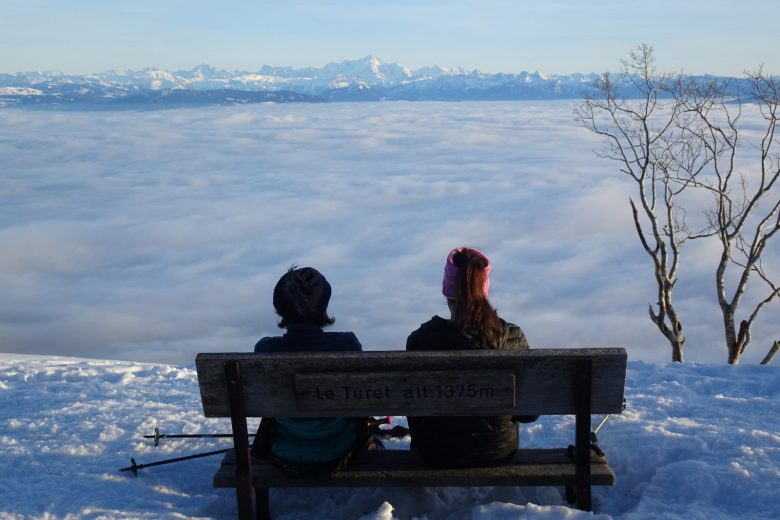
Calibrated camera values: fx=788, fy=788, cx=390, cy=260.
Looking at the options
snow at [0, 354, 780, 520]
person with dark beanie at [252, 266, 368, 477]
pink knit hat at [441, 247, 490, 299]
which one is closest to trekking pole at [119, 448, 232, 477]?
snow at [0, 354, 780, 520]

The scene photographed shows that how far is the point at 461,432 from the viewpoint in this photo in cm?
340

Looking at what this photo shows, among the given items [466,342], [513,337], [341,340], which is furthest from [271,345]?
[513,337]

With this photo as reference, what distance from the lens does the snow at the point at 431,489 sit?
3.64 m

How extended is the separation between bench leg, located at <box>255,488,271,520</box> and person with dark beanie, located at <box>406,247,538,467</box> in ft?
2.40

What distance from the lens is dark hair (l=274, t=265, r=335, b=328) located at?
3.37 meters

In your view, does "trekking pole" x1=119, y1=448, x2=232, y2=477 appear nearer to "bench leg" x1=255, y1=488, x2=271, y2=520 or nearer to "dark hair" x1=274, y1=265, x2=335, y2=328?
"bench leg" x1=255, y1=488, x2=271, y2=520

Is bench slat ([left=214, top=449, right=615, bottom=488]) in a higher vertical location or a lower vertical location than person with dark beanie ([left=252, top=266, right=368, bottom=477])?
lower

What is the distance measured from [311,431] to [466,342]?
31.3 inches

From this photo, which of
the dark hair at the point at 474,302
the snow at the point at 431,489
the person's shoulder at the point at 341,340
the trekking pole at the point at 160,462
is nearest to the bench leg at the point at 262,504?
the snow at the point at 431,489

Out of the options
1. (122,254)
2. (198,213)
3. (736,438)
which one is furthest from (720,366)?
(198,213)

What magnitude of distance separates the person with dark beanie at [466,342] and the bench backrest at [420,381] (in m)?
0.18

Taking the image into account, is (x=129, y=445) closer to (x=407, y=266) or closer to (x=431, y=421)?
(x=431, y=421)

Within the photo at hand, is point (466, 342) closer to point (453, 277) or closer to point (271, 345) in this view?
point (453, 277)

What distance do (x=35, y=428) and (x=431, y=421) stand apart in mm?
3090
